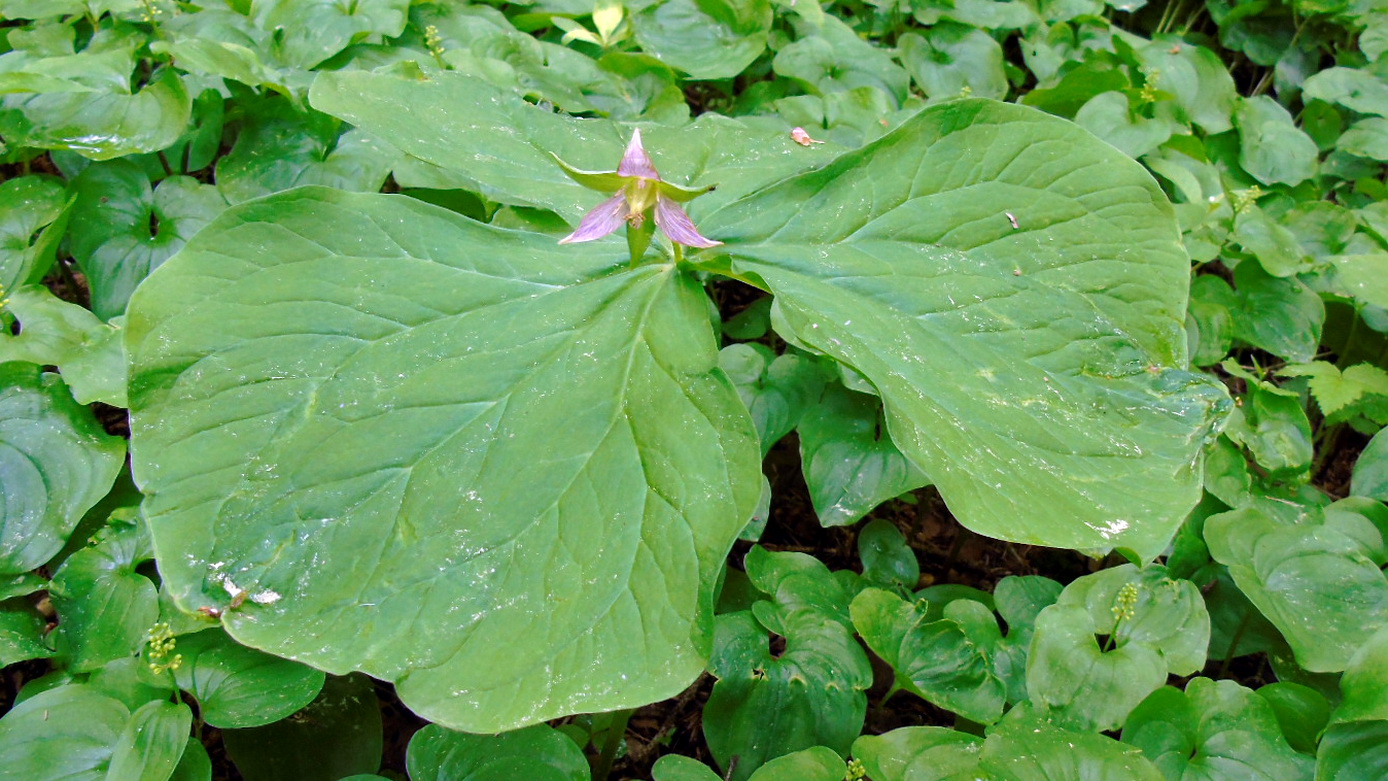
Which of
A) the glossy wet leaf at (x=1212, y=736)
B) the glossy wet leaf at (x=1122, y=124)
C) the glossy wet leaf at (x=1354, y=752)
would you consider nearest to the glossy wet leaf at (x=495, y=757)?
the glossy wet leaf at (x=1212, y=736)

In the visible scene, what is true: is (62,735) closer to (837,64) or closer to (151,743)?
(151,743)

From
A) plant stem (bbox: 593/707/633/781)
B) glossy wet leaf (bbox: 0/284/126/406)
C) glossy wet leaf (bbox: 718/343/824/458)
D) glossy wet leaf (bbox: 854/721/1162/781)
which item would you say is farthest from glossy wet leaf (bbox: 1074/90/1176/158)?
glossy wet leaf (bbox: 0/284/126/406)

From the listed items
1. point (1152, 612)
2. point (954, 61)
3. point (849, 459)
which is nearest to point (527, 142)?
point (849, 459)

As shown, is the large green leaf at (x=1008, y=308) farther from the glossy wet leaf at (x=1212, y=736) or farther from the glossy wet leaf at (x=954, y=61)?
the glossy wet leaf at (x=954, y=61)

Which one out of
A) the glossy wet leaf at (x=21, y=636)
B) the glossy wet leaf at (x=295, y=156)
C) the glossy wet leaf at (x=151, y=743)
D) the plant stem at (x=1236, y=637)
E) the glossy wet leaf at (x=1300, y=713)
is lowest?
the glossy wet leaf at (x=21, y=636)

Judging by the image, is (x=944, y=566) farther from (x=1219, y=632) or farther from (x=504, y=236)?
(x=504, y=236)

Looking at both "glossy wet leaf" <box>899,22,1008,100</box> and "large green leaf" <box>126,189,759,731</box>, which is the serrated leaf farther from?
"large green leaf" <box>126,189,759,731</box>
